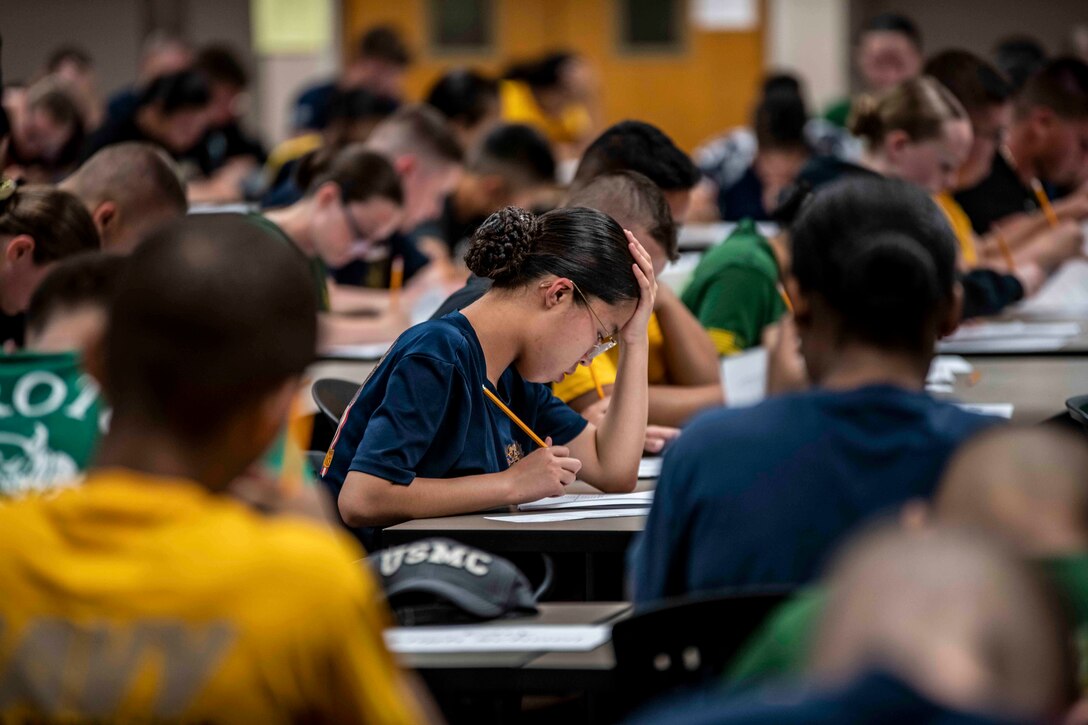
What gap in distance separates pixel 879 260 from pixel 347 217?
3090mm

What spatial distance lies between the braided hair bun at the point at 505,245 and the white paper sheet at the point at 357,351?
71.3 inches

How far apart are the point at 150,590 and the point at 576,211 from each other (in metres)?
1.53

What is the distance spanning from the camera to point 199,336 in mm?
1253

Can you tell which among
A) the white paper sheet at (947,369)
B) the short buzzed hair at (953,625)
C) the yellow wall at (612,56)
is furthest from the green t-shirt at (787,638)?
the yellow wall at (612,56)

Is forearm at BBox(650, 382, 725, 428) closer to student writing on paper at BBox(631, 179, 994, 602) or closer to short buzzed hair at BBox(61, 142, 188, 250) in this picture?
short buzzed hair at BBox(61, 142, 188, 250)

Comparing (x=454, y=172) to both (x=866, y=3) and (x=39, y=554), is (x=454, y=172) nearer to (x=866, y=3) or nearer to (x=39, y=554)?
(x=39, y=554)

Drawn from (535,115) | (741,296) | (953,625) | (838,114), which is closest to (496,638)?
(953,625)

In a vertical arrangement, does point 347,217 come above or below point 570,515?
above

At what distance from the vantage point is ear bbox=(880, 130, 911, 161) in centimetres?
424

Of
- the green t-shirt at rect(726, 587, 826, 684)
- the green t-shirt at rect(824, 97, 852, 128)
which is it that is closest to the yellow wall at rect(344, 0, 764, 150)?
the green t-shirt at rect(824, 97, 852, 128)

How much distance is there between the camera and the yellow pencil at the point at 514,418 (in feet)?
8.32

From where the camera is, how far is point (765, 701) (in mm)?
903

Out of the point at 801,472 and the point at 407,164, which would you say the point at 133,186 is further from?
the point at 801,472

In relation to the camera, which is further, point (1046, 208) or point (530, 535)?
point (1046, 208)
